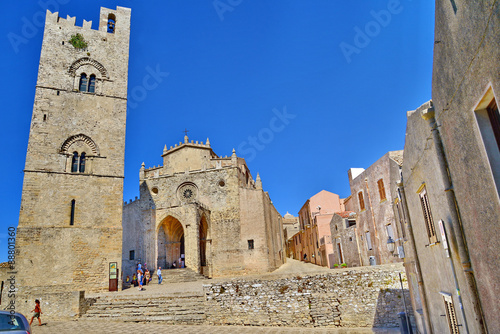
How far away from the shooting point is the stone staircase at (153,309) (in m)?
13.1

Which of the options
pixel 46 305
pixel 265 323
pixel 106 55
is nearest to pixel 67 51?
pixel 106 55

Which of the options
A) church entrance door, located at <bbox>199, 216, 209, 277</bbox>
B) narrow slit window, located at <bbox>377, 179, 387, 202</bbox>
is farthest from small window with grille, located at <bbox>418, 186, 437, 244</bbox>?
church entrance door, located at <bbox>199, 216, 209, 277</bbox>

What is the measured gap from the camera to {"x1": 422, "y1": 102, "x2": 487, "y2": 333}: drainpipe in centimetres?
A: 386

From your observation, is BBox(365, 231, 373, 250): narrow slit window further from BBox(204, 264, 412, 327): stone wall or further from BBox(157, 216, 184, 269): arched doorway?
BBox(157, 216, 184, 269): arched doorway

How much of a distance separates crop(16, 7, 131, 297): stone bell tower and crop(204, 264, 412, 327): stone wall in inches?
411

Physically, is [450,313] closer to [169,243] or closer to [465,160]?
[465,160]

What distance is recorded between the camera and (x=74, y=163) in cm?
2070

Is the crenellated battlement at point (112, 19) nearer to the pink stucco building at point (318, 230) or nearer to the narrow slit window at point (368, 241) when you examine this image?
the narrow slit window at point (368, 241)

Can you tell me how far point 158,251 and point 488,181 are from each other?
27.7 metres

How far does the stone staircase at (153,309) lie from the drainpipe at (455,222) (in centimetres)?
1089

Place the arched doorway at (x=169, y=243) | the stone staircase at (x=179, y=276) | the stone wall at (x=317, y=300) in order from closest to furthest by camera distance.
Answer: the stone wall at (x=317, y=300)
the stone staircase at (x=179, y=276)
the arched doorway at (x=169, y=243)

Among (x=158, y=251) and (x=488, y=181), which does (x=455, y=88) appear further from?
(x=158, y=251)

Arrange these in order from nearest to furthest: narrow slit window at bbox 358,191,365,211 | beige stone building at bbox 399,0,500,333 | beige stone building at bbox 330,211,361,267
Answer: beige stone building at bbox 399,0,500,333 < narrow slit window at bbox 358,191,365,211 < beige stone building at bbox 330,211,361,267

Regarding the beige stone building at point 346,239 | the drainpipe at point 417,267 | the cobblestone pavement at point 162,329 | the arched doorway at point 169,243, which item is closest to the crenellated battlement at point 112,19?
the arched doorway at point 169,243
